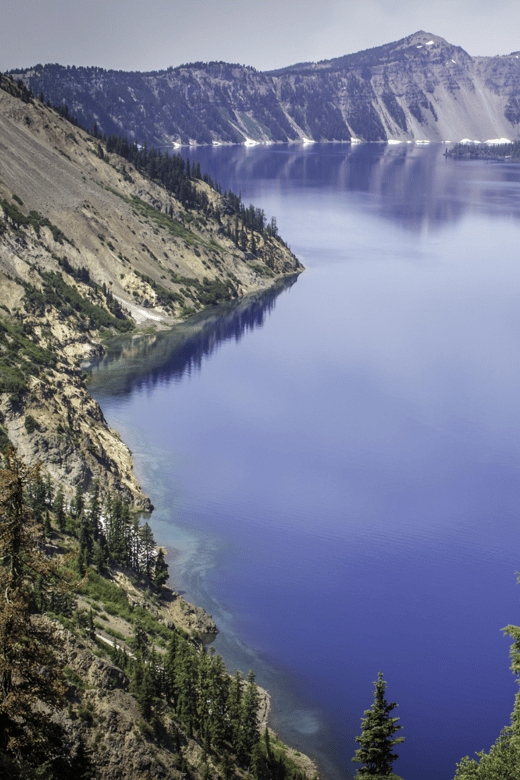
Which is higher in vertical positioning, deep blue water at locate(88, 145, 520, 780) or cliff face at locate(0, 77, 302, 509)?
cliff face at locate(0, 77, 302, 509)

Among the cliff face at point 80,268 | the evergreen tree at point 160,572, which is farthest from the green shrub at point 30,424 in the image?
the evergreen tree at point 160,572

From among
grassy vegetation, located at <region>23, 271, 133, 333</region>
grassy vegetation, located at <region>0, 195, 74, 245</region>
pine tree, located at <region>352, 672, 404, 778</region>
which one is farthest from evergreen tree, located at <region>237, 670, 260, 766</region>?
grassy vegetation, located at <region>0, 195, 74, 245</region>

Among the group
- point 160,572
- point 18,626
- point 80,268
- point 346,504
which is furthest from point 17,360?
point 18,626

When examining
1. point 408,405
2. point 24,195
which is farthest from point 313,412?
point 24,195

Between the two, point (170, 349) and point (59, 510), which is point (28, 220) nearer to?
point (170, 349)

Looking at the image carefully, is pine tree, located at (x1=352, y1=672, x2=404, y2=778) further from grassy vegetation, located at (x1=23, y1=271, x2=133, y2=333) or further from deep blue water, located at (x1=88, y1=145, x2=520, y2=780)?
grassy vegetation, located at (x1=23, y1=271, x2=133, y2=333)
